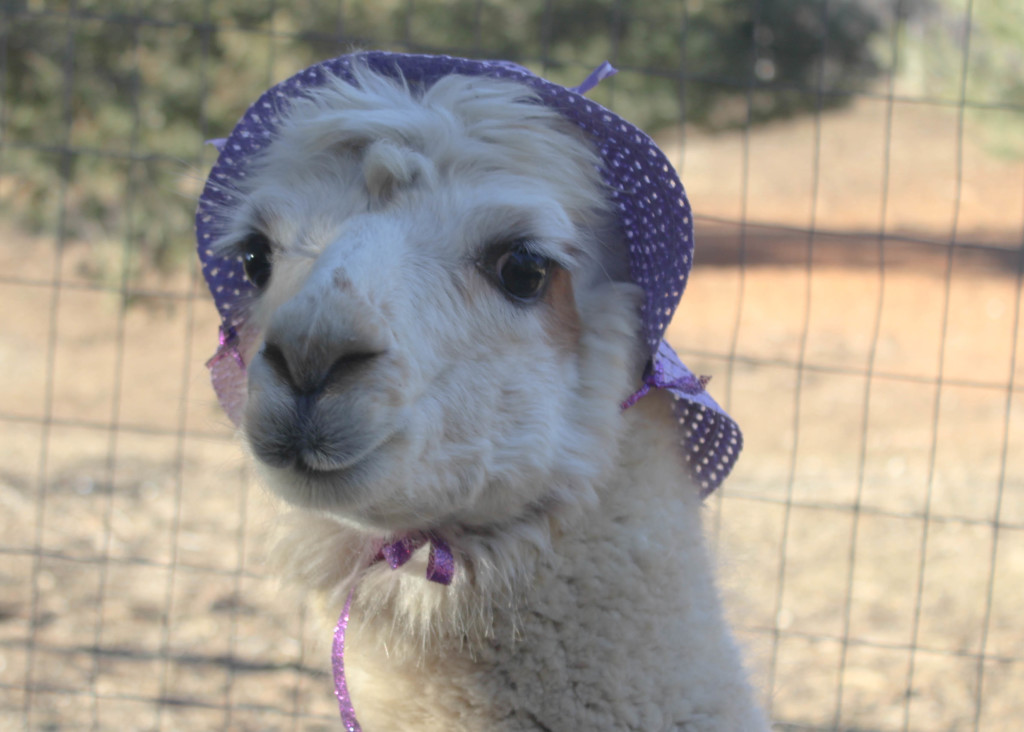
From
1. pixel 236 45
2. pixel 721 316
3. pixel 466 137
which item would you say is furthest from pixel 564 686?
pixel 721 316

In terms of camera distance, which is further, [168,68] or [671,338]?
[671,338]

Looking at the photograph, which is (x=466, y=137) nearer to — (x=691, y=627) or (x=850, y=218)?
(x=691, y=627)

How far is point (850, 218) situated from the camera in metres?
15.9

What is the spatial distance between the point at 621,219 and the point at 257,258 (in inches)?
27.0

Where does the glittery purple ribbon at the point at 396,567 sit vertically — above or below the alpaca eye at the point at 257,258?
below

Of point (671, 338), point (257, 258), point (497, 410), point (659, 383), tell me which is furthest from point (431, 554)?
point (671, 338)

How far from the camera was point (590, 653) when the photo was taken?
5.26ft

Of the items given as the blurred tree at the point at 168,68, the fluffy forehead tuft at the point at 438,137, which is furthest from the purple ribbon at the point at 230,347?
the blurred tree at the point at 168,68

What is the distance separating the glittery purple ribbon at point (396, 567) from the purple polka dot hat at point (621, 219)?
0.43m

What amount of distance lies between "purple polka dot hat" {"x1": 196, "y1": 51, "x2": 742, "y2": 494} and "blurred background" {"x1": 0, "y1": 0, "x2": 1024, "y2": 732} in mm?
207

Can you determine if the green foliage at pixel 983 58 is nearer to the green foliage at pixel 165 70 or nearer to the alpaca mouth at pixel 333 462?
the green foliage at pixel 165 70

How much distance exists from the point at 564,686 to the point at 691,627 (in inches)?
10.2

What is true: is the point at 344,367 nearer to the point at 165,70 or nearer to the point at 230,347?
the point at 230,347

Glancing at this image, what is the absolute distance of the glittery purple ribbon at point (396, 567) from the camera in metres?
1.55
